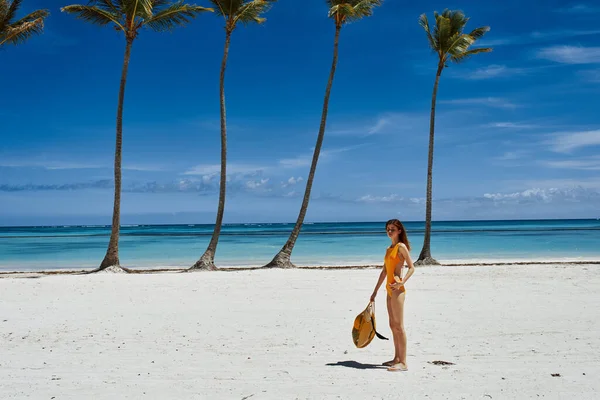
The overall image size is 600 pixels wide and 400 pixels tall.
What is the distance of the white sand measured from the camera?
538 cm

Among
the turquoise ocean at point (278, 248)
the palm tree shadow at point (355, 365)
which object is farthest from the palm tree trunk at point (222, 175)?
the palm tree shadow at point (355, 365)

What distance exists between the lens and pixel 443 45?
2062 cm

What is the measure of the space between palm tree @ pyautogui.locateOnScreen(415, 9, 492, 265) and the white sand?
22.8 ft

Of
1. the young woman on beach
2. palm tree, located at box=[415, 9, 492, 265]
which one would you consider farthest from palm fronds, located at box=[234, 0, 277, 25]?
the young woman on beach

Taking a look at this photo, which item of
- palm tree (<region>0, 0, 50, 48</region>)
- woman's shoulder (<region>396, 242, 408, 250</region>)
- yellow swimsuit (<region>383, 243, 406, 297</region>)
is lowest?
yellow swimsuit (<region>383, 243, 406, 297</region>)

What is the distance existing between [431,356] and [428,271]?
35.6 feet

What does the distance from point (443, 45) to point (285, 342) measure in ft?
53.0

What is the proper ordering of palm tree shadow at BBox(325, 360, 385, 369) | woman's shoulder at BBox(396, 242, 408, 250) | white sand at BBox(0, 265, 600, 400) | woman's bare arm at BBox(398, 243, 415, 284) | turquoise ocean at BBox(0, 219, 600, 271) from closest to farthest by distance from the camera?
1. white sand at BBox(0, 265, 600, 400)
2. woman's bare arm at BBox(398, 243, 415, 284)
3. woman's shoulder at BBox(396, 242, 408, 250)
4. palm tree shadow at BBox(325, 360, 385, 369)
5. turquoise ocean at BBox(0, 219, 600, 271)

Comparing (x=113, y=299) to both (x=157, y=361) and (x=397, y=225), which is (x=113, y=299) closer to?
(x=157, y=361)

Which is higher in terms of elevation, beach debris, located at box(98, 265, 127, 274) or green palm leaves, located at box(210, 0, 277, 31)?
green palm leaves, located at box(210, 0, 277, 31)

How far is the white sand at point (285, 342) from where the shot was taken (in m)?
5.38

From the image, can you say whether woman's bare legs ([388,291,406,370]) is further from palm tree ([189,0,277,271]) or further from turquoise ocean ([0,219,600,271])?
turquoise ocean ([0,219,600,271])

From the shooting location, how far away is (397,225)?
19.6 feet

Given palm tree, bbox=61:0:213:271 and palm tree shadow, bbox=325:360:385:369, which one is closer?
palm tree shadow, bbox=325:360:385:369
